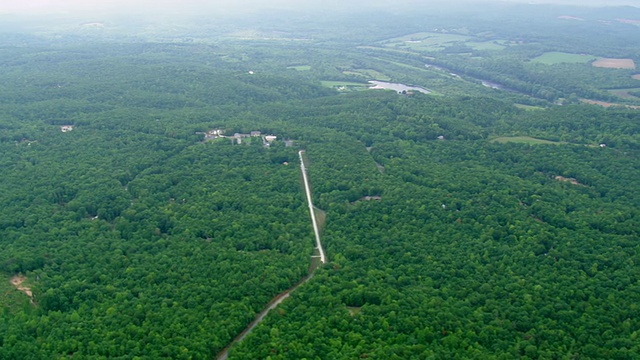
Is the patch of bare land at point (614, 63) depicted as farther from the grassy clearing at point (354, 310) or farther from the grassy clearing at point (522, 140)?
the grassy clearing at point (354, 310)

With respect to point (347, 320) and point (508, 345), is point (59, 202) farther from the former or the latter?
point (508, 345)

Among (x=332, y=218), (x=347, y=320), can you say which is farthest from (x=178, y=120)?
(x=347, y=320)

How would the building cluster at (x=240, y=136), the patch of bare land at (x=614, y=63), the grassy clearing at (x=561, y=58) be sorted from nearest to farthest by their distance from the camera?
the building cluster at (x=240, y=136) < the patch of bare land at (x=614, y=63) < the grassy clearing at (x=561, y=58)

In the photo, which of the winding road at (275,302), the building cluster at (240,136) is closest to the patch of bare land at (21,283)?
the winding road at (275,302)

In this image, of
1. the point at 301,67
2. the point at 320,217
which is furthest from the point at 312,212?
the point at 301,67

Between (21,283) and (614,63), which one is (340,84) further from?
(21,283)

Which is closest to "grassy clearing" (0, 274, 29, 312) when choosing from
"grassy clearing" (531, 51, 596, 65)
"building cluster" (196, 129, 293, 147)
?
"building cluster" (196, 129, 293, 147)

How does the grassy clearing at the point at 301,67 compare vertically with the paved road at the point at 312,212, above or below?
above
